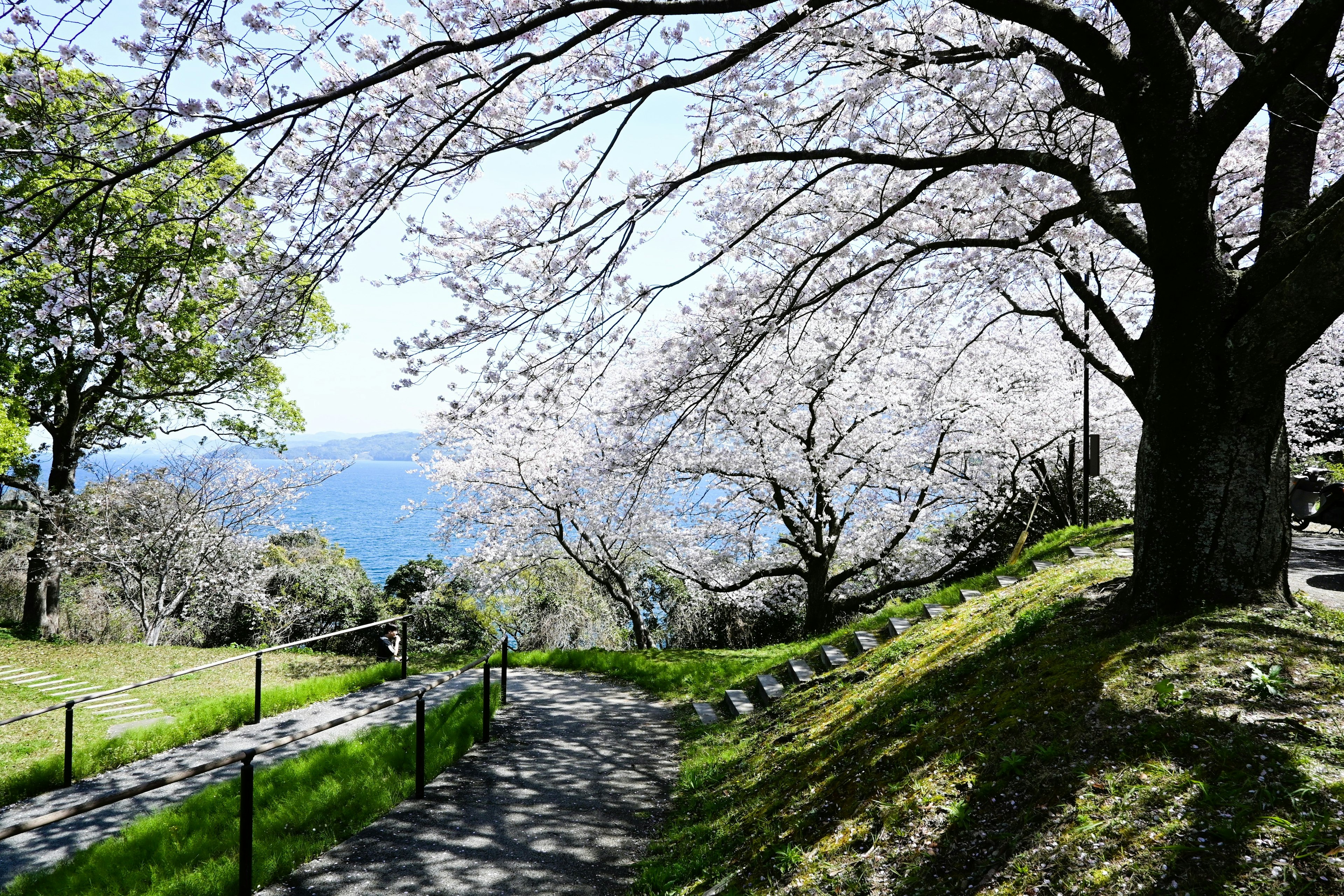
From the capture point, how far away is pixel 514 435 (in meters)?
14.3

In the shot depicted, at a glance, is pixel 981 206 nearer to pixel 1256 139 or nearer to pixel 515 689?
pixel 1256 139

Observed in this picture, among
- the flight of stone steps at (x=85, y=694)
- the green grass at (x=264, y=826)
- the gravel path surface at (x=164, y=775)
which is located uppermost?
the green grass at (x=264, y=826)

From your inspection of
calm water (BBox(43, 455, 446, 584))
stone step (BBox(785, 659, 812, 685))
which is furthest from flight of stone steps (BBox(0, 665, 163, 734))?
stone step (BBox(785, 659, 812, 685))

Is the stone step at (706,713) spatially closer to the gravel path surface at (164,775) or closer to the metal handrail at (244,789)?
the gravel path surface at (164,775)

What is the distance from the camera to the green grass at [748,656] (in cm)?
Answer: 905

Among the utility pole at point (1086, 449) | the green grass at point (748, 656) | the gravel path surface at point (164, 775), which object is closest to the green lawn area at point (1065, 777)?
the green grass at point (748, 656)

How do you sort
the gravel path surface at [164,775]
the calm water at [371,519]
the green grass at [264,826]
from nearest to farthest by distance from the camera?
1. the green grass at [264,826]
2. the gravel path surface at [164,775]
3. the calm water at [371,519]

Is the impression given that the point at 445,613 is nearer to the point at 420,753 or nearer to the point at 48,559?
the point at 48,559

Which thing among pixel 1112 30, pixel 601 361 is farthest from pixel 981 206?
pixel 601 361

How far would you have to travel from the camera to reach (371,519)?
71312 millimetres

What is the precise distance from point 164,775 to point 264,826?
233 centimetres

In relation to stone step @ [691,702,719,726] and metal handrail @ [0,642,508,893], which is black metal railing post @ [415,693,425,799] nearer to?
metal handrail @ [0,642,508,893]

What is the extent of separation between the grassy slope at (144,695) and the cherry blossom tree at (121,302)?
3.71 m

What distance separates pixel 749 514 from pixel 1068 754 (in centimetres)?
1124
